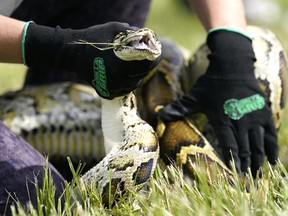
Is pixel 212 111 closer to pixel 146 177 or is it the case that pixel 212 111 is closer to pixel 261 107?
pixel 261 107

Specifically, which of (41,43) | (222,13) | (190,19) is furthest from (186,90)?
(190,19)

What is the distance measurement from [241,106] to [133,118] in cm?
50


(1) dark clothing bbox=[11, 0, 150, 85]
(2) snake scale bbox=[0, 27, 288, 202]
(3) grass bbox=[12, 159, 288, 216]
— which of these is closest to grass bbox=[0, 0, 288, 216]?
(3) grass bbox=[12, 159, 288, 216]

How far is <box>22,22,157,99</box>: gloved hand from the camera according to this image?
2566mm

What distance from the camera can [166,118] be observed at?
124 inches

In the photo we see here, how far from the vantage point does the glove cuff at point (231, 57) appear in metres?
3.05

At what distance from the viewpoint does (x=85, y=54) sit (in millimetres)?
2619

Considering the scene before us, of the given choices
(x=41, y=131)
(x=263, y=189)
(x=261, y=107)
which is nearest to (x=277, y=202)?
(x=263, y=189)

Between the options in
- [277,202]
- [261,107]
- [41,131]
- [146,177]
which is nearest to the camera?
[277,202]

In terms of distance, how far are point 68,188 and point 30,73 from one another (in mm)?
1712

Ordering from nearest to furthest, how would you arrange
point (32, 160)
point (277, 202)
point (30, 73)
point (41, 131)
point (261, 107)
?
1. point (277, 202)
2. point (32, 160)
3. point (261, 107)
4. point (41, 131)
5. point (30, 73)

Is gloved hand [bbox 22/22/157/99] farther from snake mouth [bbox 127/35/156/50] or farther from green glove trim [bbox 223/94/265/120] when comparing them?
green glove trim [bbox 223/94/265/120]

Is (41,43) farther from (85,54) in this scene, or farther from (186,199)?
(186,199)

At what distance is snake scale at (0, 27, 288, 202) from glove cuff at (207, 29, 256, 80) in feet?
0.65
